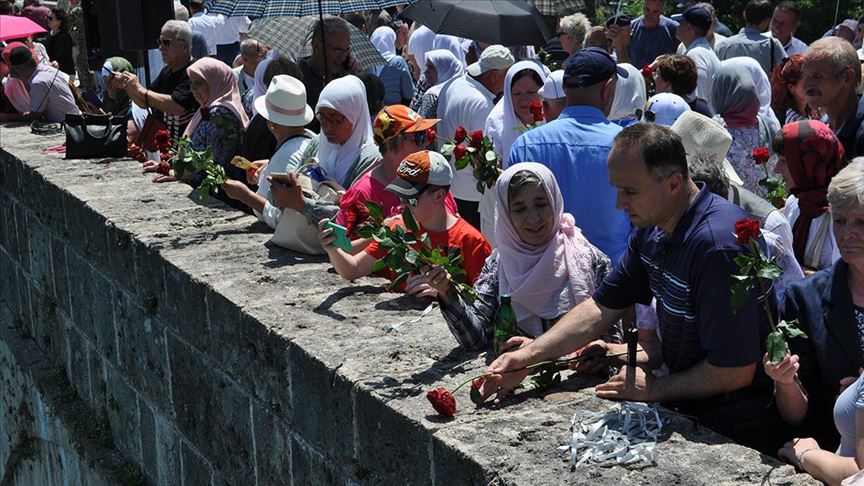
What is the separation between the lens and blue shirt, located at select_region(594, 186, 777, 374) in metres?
3.47

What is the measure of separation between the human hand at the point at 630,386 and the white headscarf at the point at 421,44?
27.4ft

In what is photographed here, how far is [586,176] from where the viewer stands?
5.26m

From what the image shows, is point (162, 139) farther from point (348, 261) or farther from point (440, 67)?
point (440, 67)

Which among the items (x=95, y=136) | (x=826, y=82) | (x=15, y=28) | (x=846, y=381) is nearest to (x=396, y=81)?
(x=95, y=136)

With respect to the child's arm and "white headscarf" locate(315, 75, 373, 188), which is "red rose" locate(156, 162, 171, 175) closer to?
"white headscarf" locate(315, 75, 373, 188)

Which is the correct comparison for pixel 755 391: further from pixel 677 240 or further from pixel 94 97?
pixel 94 97

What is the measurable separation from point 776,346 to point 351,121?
327cm

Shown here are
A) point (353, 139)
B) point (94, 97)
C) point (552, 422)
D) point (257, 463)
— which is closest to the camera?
point (552, 422)

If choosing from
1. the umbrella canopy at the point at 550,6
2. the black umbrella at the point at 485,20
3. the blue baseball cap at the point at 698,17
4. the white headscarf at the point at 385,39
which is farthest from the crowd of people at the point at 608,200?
the white headscarf at the point at 385,39

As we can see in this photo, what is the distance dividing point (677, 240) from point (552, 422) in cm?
65

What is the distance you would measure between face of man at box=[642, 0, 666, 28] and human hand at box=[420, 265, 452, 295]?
7.76 metres

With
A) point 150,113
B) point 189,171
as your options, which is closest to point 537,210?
point 189,171

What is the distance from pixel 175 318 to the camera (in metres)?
Answer: 5.64

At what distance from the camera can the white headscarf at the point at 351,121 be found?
19.9 feet
